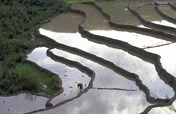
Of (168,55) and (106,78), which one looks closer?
(106,78)

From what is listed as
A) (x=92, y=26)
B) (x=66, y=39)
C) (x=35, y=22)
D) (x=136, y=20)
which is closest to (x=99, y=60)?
(x=66, y=39)

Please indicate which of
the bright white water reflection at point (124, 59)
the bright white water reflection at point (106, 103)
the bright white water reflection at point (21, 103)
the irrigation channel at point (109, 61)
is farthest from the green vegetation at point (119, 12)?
the bright white water reflection at point (21, 103)

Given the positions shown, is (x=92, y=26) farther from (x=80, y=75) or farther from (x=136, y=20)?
(x=80, y=75)

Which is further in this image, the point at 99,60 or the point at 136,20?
the point at 136,20

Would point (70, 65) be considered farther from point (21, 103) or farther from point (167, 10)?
point (167, 10)

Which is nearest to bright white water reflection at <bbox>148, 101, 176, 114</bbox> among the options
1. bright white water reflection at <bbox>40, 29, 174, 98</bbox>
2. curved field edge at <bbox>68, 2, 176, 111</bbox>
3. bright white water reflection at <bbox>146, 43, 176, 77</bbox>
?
curved field edge at <bbox>68, 2, 176, 111</bbox>

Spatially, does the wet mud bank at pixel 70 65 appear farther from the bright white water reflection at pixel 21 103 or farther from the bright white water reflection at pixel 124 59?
the bright white water reflection at pixel 124 59

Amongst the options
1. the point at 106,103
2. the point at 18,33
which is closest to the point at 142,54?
the point at 106,103
